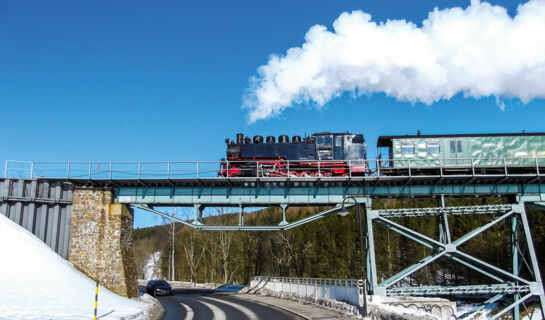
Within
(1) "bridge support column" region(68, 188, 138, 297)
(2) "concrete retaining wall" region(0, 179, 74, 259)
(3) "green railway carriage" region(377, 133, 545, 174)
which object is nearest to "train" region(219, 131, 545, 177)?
(3) "green railway carriage" region(377, 133, 545, 174)

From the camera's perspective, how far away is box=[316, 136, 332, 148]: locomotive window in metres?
30.9

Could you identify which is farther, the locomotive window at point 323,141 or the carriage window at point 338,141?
the carriage window at point 338,141

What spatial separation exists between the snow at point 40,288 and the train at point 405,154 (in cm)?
1112

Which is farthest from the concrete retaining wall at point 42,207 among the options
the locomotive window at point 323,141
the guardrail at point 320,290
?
the locomotive window at point 323,141

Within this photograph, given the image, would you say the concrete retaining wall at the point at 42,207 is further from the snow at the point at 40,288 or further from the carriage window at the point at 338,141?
the carriage window at the point at 338,141

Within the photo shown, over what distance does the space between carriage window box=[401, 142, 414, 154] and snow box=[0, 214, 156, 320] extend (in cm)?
1899

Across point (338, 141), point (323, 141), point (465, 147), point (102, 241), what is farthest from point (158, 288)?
point (465, 147)

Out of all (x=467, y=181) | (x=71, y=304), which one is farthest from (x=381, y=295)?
(x=71, y=304)

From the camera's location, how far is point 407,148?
94.1 ft

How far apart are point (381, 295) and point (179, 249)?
54.8 metres

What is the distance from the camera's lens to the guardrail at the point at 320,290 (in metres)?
19.8

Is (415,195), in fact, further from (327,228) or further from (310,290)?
(327,228)

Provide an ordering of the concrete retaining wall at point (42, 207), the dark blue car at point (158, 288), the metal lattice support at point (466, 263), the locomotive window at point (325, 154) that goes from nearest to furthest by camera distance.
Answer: the metal lattice support at point (466, 263) → the concrete retaining wall at point (42, 207) → the locomotive window at point (325, 154) → the dark blue car at point (158, 288)

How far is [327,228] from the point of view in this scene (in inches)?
2549
